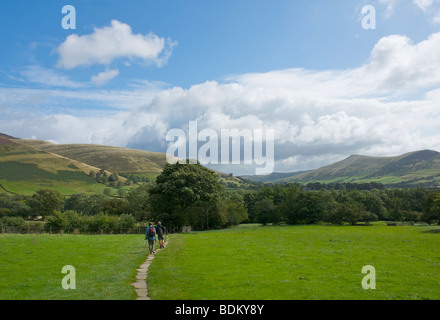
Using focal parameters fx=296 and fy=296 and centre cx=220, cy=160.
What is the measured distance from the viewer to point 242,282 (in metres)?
16.2

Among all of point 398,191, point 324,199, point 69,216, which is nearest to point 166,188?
point 69,216

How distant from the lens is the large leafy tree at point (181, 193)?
217 feet

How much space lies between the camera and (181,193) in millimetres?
65812

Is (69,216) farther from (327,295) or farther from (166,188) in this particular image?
(327,295)

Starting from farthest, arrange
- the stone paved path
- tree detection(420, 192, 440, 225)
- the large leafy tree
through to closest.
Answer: tree detection(420, 192, 440, 225) → the large leafy tree → the stone paved path

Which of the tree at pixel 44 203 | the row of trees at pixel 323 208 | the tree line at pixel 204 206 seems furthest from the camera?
the tree at pixel 44 203

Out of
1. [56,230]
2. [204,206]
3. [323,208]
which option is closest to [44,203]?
[56,230]

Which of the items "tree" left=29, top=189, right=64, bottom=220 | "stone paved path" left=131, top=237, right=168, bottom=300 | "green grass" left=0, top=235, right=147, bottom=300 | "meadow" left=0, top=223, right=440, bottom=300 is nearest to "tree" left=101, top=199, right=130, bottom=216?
"tree" left=29, top=189, right=64, bottom=220

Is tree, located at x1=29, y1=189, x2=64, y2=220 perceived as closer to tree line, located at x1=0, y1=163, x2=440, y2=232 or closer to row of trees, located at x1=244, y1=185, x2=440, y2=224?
tree line, located at x1=0, y1=163, x2=440, y2=232

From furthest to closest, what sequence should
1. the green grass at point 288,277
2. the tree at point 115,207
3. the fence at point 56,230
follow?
the tree at point 115,207 < the fence at point 56,230 < the green grass at point 288,277

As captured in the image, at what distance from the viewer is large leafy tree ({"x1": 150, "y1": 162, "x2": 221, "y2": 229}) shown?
2598 inches

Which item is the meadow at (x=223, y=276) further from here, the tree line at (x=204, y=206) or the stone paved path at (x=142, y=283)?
the tree line at (x=204, y=206)

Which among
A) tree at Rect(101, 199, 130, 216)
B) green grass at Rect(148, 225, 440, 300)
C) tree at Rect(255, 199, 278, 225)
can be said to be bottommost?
tree at Rect(255, 199, 278, 225)

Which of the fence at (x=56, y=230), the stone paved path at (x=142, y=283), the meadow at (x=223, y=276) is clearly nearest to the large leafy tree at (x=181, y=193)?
the fence at (x=56, y=230)
